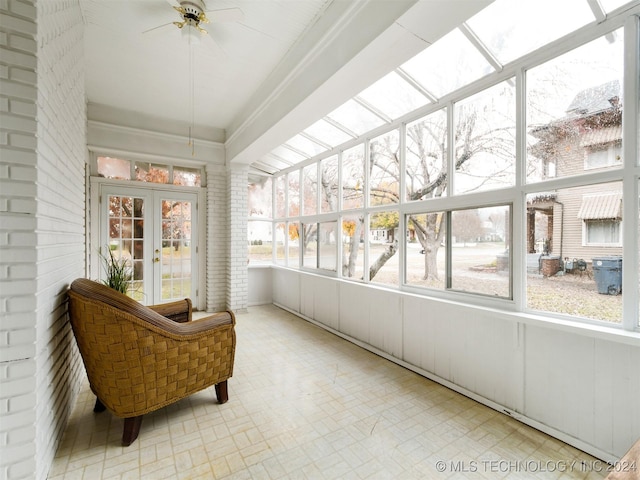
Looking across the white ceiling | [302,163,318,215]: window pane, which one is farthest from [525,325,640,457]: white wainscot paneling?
[302,163,318,215]: window pane

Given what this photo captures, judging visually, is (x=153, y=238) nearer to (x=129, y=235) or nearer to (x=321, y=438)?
(x=129, y=235)

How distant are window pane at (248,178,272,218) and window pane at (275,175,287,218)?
7.8 inches

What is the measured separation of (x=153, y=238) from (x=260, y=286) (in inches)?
81.5

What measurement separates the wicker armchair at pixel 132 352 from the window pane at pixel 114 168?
324 cm

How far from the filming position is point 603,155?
1871 mm

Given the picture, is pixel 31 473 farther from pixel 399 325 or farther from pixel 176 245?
pixel 176 245

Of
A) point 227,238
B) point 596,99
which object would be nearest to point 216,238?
point 227,238

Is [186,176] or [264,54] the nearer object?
[264,54]

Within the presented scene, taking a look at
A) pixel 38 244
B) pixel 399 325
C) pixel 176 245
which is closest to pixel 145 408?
pixel 38 244

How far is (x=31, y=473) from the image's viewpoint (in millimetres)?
1454

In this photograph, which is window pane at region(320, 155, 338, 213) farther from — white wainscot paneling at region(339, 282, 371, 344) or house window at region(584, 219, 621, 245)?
house window at region(584, 219, 621, 245)

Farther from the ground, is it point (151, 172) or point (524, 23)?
point (524, 23)

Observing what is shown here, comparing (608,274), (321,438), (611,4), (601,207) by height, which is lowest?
(321,438)

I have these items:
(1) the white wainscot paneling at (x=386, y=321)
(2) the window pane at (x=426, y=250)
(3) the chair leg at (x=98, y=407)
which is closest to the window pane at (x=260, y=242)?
(1) the white wainscot paneling at (x=386, y=321)
